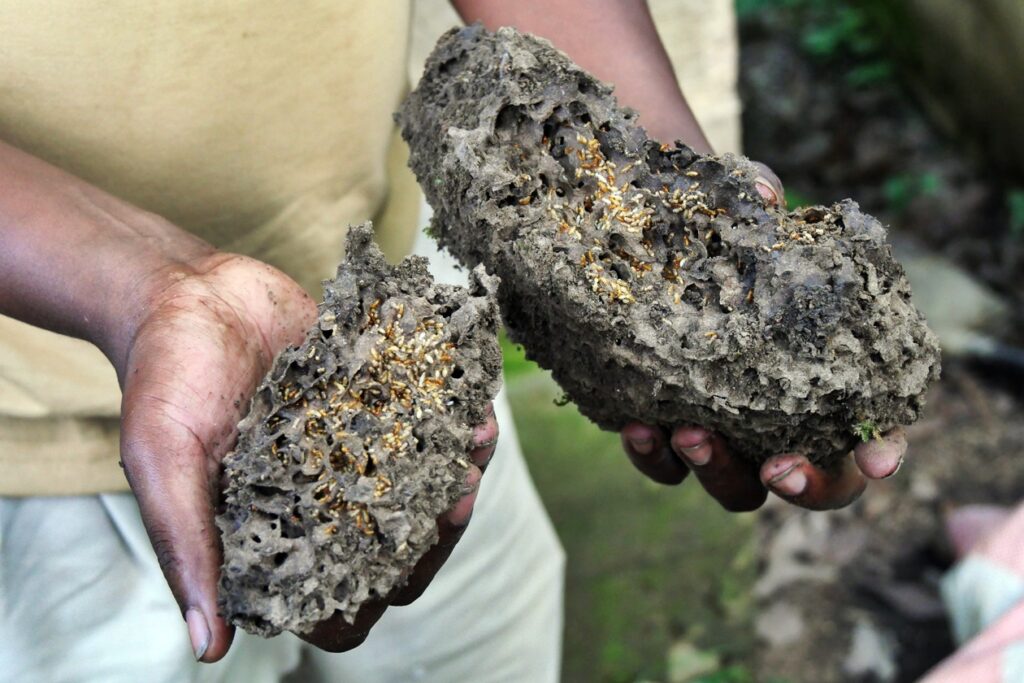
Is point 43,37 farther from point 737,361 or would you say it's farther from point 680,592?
point 680,592

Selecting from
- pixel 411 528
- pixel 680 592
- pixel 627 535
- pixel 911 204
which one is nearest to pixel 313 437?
pixel 411 528

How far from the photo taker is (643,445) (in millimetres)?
1950

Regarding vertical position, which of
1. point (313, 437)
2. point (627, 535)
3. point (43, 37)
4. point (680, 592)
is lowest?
point (680, 592)

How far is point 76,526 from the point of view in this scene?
6.05 ft

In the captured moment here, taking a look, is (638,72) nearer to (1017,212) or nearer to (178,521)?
(178,521)

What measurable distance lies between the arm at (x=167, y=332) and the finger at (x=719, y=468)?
405mm

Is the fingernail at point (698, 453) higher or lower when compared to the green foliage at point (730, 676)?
higher

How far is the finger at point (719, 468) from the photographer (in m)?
1.82

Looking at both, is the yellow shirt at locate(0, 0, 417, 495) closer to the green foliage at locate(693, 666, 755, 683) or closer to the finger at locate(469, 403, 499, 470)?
the finger at locate(469, 403, 499, 470)

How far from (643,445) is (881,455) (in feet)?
1.53

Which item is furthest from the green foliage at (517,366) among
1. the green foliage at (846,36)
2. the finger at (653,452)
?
the green foliage at (846,36)

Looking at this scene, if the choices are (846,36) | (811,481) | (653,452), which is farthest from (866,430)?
(846,36)

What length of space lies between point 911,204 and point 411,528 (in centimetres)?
389

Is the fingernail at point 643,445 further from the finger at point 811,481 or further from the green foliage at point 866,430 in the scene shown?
the green foliage at point 866,430
